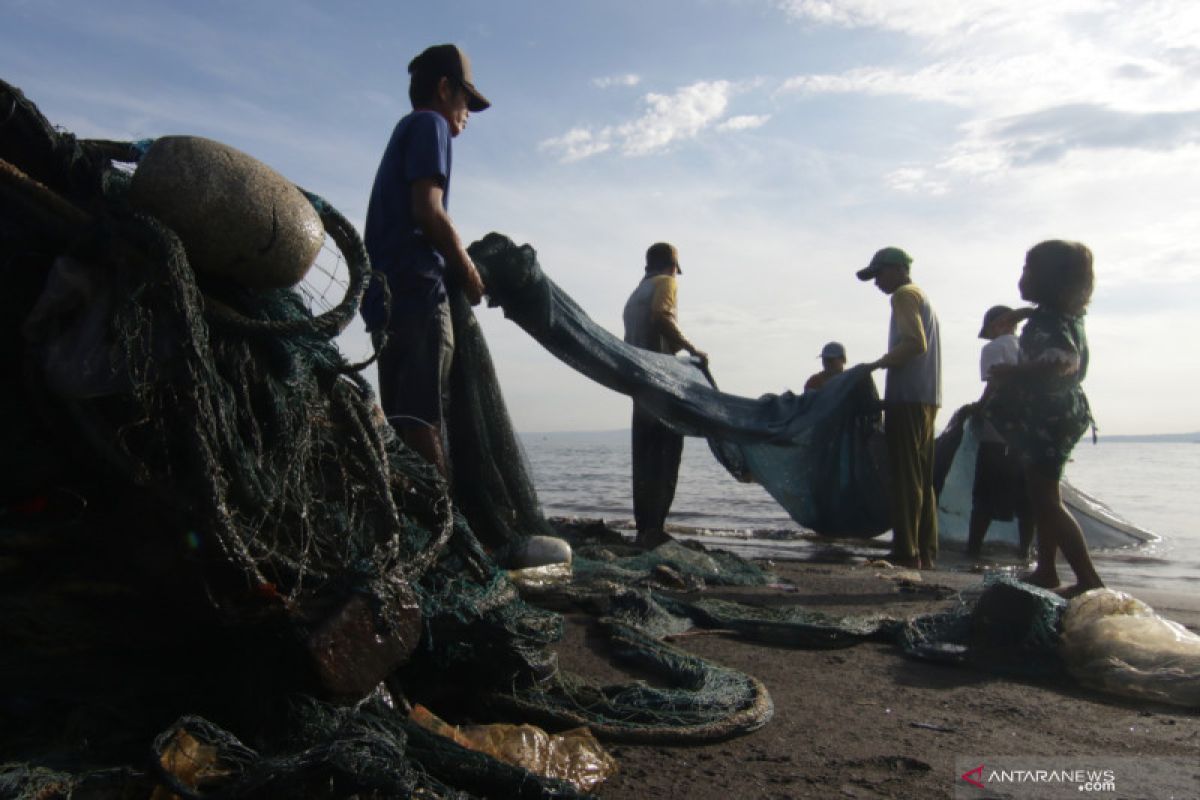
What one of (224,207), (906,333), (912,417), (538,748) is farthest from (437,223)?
(912,417)

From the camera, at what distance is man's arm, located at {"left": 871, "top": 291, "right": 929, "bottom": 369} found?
21.9ft

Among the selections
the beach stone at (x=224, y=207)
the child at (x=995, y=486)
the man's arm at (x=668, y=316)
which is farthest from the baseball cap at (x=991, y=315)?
the beach stone at (x=224, y=207)

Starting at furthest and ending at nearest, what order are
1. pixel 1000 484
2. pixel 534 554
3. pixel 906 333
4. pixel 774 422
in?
pixel 1000 484 → pixel 774 422 → pixel 906 333 → pixel 534 554

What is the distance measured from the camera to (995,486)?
803cm

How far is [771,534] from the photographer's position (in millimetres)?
9773

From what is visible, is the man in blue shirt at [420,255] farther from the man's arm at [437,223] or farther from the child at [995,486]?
the child at [995,486]

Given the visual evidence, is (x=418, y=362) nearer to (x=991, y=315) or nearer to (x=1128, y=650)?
(x=1128, y=650)

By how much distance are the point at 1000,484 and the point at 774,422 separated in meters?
2.55

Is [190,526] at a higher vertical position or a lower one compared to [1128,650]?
higher

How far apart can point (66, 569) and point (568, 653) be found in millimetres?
1919

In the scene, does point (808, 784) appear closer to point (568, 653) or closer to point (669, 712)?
point (669, 712)

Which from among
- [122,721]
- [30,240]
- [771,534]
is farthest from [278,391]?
[771,534]

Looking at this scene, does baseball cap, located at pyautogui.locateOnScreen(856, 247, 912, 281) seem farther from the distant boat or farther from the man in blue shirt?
the man in blue shirt

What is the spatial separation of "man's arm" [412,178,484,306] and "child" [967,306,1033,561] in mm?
5359
